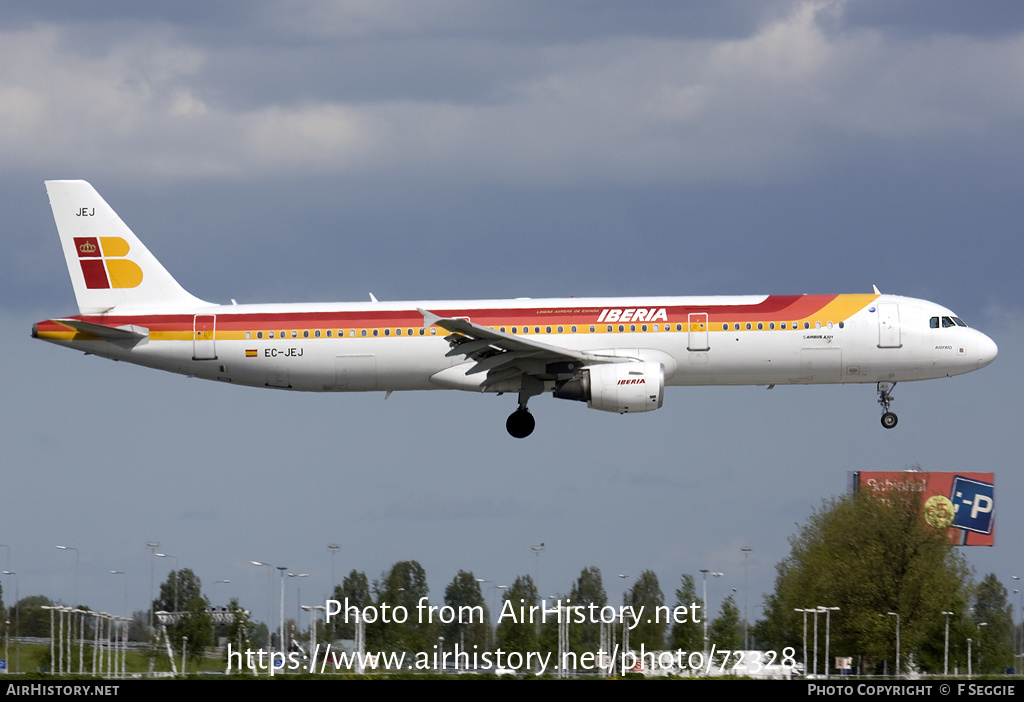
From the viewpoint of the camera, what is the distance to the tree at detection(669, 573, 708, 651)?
79.9 meters

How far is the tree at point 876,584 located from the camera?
260ft

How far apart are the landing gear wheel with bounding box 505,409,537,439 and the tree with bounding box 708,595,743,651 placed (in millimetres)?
31807

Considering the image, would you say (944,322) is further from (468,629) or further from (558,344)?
(468,629)

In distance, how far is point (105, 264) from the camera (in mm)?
52938

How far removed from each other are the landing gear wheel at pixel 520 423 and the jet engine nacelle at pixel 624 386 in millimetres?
3694

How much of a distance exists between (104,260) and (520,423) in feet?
59.4

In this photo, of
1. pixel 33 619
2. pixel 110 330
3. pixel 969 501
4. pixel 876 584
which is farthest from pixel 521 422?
pixel 969 501

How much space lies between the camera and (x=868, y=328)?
48531 mm

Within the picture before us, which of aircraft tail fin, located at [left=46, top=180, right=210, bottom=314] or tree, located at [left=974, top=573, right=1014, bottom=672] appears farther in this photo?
tree, located at [left=974, top=573, right=1014, bottom=672]

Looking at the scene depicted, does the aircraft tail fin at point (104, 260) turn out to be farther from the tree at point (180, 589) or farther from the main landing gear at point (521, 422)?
the tree at point (180, 589)

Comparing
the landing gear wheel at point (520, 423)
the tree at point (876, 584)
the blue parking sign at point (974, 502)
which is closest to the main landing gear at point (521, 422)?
the landing gear wheel at point (520, 423)

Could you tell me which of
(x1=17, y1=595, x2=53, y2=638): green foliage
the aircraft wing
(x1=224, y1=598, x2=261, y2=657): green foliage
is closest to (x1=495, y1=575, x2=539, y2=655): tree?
(x1=224, y1=598, x2=261, y2=657): green foliage

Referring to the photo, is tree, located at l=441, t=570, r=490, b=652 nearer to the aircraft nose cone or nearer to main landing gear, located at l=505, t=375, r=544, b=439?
main landing gear, located at l=505, t=375, r=544, b=439
